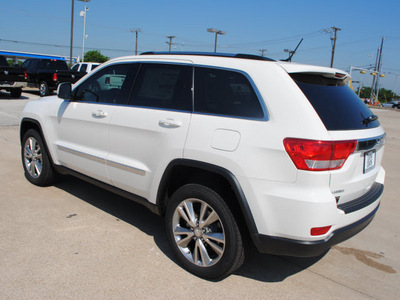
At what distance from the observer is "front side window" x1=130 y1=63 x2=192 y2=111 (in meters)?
3.27

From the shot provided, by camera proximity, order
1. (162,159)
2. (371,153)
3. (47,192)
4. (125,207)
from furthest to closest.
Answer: (47,192), (125,207), (162,159), (371,153)

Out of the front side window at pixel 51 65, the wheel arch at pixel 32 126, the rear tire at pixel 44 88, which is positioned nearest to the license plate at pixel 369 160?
the wheel arch at pixel 32 126

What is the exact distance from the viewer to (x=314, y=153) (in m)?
2.51

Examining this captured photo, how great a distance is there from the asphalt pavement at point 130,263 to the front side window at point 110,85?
4.34ft

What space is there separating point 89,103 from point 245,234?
2350 mm

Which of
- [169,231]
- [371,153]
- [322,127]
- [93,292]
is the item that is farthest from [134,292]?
[371,153]

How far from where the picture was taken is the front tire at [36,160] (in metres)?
4.87

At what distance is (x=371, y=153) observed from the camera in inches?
119

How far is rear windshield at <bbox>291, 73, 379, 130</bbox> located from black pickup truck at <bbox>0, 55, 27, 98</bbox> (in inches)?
640

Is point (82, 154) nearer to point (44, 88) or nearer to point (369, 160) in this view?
point (369, 160)

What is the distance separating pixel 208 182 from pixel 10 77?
16102 mm

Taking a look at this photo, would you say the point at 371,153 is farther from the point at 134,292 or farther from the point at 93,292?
the point at 93,292

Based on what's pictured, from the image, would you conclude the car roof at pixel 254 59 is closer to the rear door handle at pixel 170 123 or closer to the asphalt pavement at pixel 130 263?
the rear door handle at pixel 170 123

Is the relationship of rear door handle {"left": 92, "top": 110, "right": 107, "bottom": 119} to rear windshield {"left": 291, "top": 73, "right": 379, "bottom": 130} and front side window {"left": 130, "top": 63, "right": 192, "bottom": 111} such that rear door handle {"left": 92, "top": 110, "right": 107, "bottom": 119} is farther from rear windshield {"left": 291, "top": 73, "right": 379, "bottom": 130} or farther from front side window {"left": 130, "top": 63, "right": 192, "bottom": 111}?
rear windshield {"left": 291, "top": 73, "right": 379, "bottom": 130}
